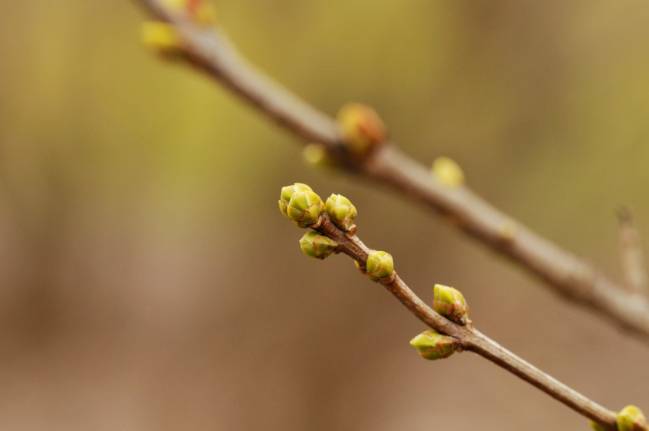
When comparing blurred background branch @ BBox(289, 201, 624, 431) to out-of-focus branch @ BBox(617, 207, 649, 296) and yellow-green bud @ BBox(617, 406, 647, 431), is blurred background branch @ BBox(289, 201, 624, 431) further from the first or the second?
out-of-focus branch @ BBox(617, 207, 649, 296)

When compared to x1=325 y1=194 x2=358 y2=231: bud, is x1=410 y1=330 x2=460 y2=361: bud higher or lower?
lower

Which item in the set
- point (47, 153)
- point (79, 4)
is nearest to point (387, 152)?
→ point (79, 4)

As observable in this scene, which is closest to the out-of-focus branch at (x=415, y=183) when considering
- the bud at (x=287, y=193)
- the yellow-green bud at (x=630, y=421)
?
the bud at (x=287, y=193)

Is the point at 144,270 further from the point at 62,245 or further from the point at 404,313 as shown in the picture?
the point at 404,313

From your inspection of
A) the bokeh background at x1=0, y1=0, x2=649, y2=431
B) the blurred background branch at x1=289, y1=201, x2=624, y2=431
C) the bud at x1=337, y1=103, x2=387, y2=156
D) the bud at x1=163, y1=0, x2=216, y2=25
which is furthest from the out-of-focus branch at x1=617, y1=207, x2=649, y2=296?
the bokeh background at x1=0, y1=0, x2=649, y2=431

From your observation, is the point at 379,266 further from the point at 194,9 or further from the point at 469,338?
the point at 194,9

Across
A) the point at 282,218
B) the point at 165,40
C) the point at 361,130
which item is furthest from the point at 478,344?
the point at 282,218
